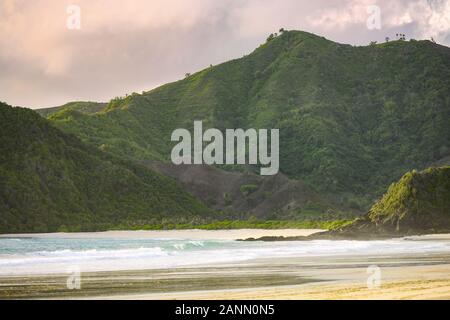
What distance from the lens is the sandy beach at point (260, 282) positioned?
19.9 metres

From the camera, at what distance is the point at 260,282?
24844mm

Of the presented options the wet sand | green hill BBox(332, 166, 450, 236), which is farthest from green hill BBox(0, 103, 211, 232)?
the wet sand

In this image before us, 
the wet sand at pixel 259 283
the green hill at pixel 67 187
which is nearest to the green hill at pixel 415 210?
the wet sand at pixel 259 283

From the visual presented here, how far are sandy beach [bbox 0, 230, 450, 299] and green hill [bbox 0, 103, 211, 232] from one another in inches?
Answer: 3133

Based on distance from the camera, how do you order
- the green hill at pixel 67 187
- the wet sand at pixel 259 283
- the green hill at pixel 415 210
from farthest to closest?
1. the green hill at pixel 67 187
2. the green hill at pixel 415 210
3. the wet sand at pixel 259 283

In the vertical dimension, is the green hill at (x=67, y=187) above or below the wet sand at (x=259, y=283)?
above

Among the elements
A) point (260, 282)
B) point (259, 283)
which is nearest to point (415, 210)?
point (260, 282)

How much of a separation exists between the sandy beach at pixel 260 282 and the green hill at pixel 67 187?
79583mm

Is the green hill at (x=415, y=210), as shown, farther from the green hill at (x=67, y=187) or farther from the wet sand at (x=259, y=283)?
the green hill at (x=67, y=187)

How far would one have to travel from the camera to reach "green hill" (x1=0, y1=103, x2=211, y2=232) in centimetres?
11200

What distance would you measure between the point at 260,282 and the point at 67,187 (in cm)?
9974

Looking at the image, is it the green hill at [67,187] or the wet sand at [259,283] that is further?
the green hill at [67,187]

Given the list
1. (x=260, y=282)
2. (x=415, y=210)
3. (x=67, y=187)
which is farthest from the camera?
(x=67, y=187)

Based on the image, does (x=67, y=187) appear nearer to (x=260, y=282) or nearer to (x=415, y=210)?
(x=415, y=210)
